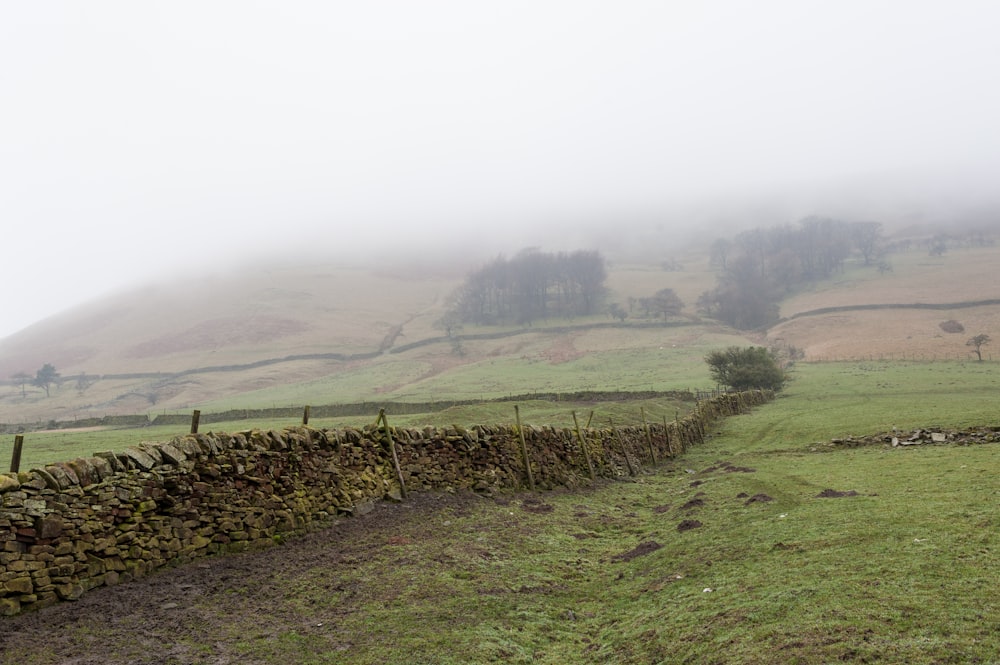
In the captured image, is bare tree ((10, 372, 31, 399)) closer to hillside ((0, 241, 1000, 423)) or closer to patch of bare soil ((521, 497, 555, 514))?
hillside ((0, 241, 1000, 423))

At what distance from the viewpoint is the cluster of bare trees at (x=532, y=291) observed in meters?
174

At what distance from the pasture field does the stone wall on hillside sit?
1.58 ft

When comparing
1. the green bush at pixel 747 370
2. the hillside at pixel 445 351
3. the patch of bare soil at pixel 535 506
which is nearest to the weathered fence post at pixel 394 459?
the patch of bare soil at pixel 535 506

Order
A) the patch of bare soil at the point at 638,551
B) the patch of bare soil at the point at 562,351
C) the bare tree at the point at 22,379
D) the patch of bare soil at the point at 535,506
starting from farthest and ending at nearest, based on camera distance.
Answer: the bare tree at the point at 22,379
the patch of bare soil at the point at 562,351
the patch of bare soil at the point at 535,506
the patch of bare soil at the point at 638,551

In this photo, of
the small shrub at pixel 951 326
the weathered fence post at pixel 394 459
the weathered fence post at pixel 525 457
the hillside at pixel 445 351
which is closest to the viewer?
the weathered fence post at pixel 394 459

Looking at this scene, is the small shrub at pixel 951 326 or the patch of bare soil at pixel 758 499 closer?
the patch of bare soil at pixel 758 499

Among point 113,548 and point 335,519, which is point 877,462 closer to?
point 335,519

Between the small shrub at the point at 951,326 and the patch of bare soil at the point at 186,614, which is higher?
the patch of bare soil at the point at 186,614

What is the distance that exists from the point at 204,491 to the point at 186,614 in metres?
2.70

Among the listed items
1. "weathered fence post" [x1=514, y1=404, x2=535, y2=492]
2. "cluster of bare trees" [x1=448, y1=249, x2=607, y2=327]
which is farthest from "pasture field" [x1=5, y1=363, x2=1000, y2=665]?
"cluster of bare trees" [x1=448, y1=249, x2=607, y2=327]

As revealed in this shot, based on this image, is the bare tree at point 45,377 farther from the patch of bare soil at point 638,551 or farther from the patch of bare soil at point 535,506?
the patch of bare soil at point 638,551

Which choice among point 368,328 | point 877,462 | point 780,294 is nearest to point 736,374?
point 877,462

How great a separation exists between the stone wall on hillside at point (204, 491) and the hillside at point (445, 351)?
192 ft

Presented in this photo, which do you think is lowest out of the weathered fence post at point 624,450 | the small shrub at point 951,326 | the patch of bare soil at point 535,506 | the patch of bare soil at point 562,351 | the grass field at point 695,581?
the small shrub at point 951,326
